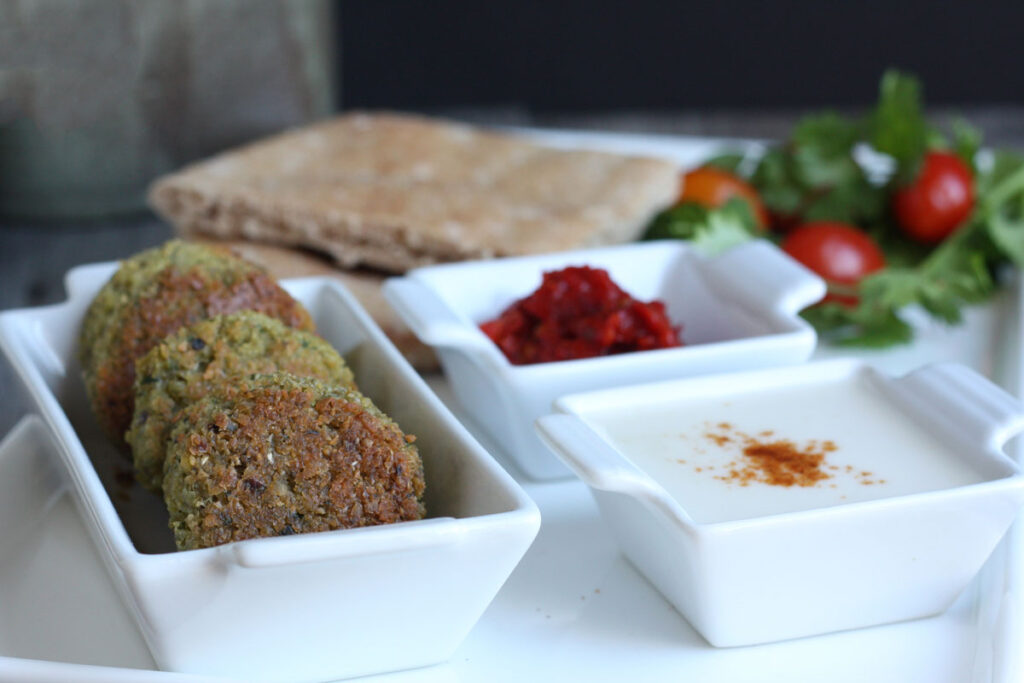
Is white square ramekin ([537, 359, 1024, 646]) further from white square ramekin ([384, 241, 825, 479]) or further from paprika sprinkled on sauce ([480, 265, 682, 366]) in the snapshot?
paprika sprinkled on sauce ([480, 265, 682, 366])

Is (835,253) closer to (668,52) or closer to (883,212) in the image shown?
(883,212)

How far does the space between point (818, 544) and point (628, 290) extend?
3.37 ft

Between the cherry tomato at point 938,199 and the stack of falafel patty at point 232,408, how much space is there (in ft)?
5.70

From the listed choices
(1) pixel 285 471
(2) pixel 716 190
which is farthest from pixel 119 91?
(1) pixel 285 471

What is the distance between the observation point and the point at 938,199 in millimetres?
2992

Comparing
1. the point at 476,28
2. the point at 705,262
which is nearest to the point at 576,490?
the point at 705,262

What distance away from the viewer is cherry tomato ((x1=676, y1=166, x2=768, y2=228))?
312cm

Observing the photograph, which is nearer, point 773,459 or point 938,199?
point 773,459

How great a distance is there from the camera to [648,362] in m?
1.94

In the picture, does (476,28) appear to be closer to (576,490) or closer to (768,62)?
(768,62)

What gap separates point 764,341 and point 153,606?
111cm

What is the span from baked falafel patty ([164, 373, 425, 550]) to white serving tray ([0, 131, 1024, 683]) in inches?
7.4

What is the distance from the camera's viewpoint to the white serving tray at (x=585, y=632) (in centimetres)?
148

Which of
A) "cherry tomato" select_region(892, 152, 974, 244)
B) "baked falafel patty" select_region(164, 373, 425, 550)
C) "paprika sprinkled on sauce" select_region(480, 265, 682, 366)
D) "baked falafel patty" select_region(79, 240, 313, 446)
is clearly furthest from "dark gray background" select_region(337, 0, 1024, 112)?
"baked falafel patty" select_region(164, 373, 425, 550)
